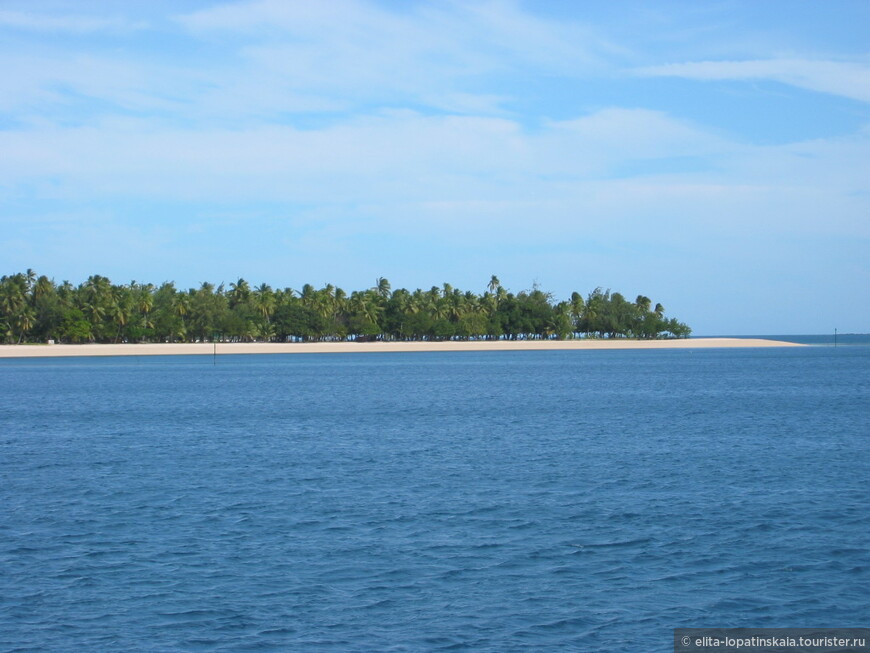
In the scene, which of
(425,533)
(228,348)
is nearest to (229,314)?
A: (228,348)

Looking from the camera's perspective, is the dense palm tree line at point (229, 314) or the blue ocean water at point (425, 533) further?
the dense palm tree line at point (229, 314)

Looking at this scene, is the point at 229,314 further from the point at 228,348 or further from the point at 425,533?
the point at 425,533

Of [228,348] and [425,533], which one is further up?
[228,348]

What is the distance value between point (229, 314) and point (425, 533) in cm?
15327

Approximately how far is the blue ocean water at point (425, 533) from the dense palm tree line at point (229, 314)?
11755cm

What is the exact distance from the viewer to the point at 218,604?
1565 centimetres

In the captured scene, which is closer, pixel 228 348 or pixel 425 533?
pixel 425 533

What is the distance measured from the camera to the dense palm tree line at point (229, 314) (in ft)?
513

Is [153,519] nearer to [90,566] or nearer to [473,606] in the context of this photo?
[90,566]

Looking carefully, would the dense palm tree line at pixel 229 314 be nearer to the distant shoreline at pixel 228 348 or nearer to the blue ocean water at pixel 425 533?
the distant shoreline at pixel 228 348

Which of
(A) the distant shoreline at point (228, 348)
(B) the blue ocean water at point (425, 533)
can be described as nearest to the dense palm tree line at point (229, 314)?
(A) the distant shoreline at point (228, 348)

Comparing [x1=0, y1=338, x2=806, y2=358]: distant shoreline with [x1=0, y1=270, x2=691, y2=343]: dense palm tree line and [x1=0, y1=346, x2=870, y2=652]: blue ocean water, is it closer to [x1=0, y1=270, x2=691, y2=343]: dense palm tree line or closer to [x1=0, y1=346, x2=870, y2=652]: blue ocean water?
[x1=0, y1=270, x2=691, y2=343]: dense palm tree line

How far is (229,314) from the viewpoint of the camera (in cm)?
16900

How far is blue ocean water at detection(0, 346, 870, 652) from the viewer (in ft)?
48.3
